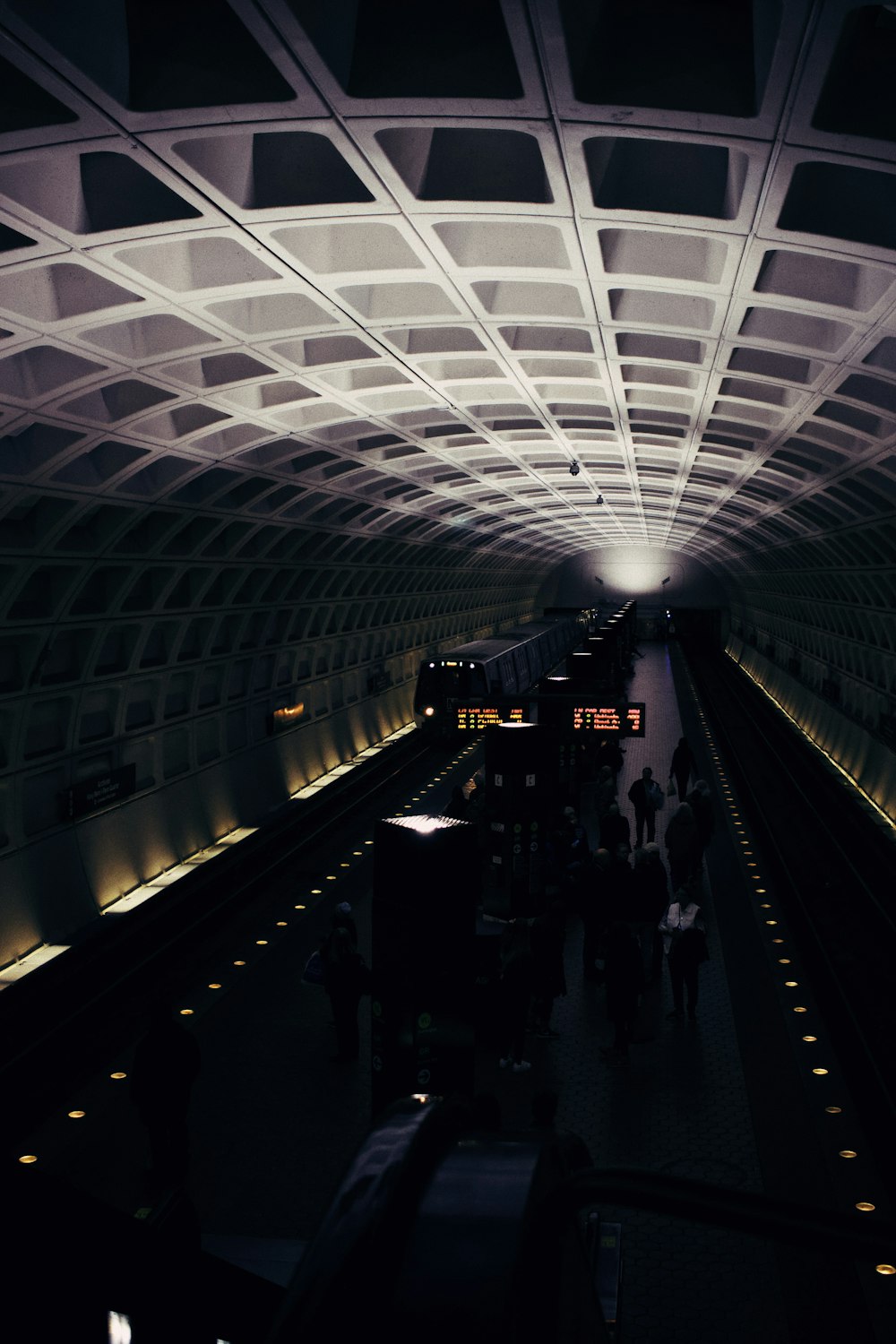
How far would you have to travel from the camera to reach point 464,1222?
6.06 ft

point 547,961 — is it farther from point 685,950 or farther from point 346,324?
point 346,324

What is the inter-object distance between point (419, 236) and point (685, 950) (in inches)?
297

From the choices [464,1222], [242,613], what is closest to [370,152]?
[464,1222]

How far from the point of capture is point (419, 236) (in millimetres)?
7418

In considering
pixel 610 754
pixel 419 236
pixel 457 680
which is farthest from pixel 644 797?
pixel 457 680

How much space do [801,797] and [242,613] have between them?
13.4m

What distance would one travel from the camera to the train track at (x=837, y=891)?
1083 cm

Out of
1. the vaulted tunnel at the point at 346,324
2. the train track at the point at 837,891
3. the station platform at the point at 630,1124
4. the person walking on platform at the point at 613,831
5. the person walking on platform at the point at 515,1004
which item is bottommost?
the train track at the point at 837,891

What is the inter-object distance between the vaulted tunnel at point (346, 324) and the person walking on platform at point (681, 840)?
5183 millimetres

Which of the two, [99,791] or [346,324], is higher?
[346,324]

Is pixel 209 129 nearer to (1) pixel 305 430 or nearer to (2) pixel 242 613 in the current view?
(1) pixel 305 430

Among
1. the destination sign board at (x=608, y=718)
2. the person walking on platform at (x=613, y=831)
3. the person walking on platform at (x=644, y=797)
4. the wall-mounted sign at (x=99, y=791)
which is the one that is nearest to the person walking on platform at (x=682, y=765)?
the destination sign board at (x=608, y=718)

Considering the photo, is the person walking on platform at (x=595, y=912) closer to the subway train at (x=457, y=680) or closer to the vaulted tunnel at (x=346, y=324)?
the vaulted tunnel at (x=346, y=324)

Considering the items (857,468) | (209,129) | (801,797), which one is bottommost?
(801,797)
